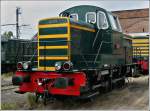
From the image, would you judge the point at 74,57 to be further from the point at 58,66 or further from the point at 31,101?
the point at 31,101

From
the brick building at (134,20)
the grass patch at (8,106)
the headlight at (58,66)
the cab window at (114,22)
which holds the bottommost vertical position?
the grass patch at (8,106)

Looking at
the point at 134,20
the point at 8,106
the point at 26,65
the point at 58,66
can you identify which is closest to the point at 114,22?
the point at 58,66

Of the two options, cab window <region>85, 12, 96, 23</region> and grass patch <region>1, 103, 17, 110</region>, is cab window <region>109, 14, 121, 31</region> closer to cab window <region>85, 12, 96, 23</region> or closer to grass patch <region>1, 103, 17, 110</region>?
cab window <region>85, 12, 96, 23</region>

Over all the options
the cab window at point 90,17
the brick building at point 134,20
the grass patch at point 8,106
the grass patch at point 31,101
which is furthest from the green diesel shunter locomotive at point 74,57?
the brick building at point 134,20

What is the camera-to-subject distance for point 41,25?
939 cm

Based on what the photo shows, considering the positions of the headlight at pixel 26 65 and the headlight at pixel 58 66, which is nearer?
the headlight at pixel 58 66

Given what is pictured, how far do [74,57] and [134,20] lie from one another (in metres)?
37.9

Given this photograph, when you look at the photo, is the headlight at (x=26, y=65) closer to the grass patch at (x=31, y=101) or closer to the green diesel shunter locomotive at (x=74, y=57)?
the green diesel shunter locomotive at (x=74, y=57)

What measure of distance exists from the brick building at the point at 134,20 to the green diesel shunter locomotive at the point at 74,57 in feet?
105

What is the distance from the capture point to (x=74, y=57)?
909cm

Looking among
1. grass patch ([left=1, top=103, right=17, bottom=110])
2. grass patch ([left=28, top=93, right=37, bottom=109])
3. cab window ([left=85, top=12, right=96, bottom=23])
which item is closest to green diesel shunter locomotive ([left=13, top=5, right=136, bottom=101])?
cab window ([left=85, top=12, right=96, bottom=23])

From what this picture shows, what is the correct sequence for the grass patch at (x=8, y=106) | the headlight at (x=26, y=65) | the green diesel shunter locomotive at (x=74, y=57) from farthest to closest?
1. the headlight at (x=26, y=65)
2. the grass patch at (x=8, y=106)
3. the green diesel shunter locomotive at (x=74, y=57)

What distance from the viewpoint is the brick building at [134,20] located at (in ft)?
140

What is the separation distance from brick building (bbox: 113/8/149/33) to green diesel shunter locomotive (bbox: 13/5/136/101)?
3199cm
